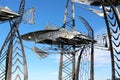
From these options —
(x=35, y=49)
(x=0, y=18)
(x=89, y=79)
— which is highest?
(x=0, y=18)

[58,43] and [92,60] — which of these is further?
[58,43]

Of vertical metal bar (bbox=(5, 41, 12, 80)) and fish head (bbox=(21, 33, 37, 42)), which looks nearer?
vertical metal bar (bbox=(5, 41, 12, 80))

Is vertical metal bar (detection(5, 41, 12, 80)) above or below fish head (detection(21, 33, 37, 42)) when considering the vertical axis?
below

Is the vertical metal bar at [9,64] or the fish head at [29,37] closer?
the vertical metal bar at [9,64]

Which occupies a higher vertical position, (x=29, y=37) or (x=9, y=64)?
(x=29, y=37)

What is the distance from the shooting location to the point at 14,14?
50.0 m

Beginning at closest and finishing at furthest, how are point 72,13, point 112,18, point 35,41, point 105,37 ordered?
1. point 112,18
2. point 105,37
3. point 35,41
4. point 72,13

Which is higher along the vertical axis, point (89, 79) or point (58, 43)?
point (58, 43)

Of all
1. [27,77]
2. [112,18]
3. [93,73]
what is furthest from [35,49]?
[112,18]

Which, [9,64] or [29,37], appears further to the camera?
[29,37]

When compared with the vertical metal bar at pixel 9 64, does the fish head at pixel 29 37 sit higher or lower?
higher

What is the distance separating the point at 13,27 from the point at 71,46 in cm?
Answer: 1076

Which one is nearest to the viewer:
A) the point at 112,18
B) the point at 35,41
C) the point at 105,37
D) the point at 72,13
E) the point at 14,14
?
the point at 112,18

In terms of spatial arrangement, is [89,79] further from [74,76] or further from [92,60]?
[74,76]
